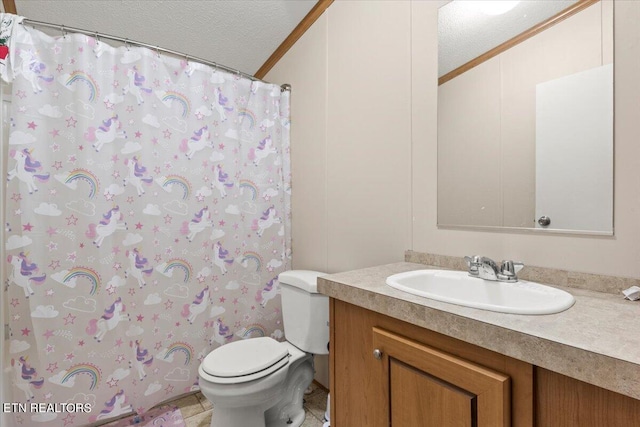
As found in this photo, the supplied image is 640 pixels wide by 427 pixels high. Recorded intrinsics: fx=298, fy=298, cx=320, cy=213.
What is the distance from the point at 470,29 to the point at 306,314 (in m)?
1.51

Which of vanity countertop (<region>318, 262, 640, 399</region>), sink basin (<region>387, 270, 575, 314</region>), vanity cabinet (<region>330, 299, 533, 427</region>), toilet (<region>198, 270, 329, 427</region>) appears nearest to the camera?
vanity countertop (<region>318, 262, 640, 399</region>)

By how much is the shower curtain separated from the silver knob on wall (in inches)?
61.5

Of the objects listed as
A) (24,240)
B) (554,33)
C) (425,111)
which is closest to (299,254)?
(425,111)

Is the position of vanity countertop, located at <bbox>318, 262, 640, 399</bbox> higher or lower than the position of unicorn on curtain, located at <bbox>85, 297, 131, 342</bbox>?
higher

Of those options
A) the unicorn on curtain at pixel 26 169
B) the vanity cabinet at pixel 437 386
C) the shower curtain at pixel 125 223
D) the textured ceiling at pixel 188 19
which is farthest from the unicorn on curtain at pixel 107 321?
the textured ceiling at pixel 188 19

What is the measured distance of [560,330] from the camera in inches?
23.4

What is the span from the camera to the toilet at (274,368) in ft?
4.22

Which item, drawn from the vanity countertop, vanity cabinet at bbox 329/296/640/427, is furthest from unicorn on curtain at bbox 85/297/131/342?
the vanity countertop

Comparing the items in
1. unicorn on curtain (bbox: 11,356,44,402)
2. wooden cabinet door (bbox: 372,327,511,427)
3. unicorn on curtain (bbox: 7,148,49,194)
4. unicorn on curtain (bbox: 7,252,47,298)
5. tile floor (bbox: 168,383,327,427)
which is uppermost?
unicorn on curtain (bbox: 7,148,49,194)

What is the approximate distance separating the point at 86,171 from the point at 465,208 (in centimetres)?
181

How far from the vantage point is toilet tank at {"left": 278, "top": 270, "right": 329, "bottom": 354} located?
5.14ft

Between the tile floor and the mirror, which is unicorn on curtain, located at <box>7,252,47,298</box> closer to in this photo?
the tile floor

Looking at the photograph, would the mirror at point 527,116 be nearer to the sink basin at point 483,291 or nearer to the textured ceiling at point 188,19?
the sink basin at point 483,291

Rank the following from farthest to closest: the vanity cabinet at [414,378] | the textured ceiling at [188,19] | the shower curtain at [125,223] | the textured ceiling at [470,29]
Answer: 1. the textured ceiling at [188,19]
2. the shower curtain at [125,223]
3. the textured ceiling at [470,29]
4. the vanity cabinet at [414,378]
